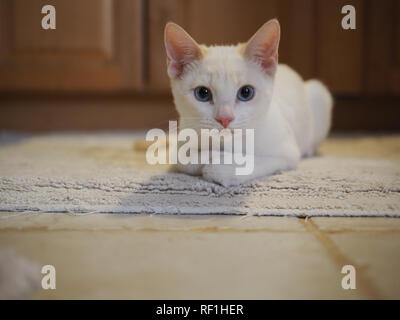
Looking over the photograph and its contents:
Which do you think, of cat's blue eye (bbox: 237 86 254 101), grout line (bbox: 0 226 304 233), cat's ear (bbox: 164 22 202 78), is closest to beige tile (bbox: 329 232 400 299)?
grout line (bbox: 0 226 304 233)

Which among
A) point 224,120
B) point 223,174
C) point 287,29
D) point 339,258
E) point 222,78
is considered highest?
point 287,29

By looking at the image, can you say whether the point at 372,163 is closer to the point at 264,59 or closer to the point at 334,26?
the point at 264,59

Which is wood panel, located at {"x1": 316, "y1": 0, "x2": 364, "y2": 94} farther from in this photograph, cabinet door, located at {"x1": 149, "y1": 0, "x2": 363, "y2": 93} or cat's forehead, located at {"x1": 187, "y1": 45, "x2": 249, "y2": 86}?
cat's forehead, located at {"x1": 187, "y1": 45, "x2": 249, "y2": 86}

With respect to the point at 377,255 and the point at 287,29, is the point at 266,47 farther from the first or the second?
the point at 287,29

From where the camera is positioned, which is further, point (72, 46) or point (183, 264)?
point (72, 46)

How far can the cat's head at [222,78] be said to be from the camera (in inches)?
42.4

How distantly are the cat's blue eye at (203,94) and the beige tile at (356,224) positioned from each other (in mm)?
406

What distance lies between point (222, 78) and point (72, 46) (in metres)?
1.40

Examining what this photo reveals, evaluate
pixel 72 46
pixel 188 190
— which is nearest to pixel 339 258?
pixel 188 190

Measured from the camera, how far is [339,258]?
2.32ft

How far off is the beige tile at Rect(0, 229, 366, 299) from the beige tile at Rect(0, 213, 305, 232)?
30 millimetres

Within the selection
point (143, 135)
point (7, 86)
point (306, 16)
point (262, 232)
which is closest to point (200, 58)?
point (262, 232)

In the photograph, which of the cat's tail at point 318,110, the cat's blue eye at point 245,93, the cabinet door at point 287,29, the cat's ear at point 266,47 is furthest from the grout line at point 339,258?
the cabinet door at point 287,29

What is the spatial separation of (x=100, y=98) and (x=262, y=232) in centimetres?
184
